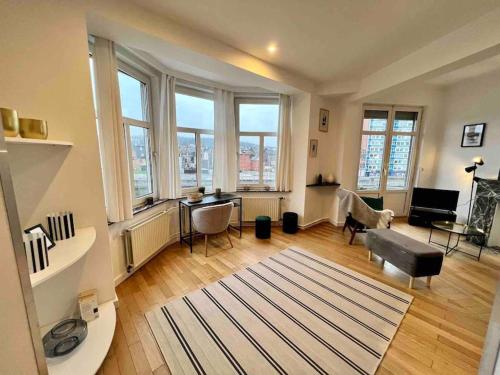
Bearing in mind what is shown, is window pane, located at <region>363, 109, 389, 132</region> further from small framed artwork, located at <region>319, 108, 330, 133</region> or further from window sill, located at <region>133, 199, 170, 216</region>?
window sill, located at <region>133, 199, 170, 216</region>

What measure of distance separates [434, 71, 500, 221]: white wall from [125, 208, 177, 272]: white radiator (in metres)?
5.46

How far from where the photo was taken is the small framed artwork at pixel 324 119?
3.93 metres

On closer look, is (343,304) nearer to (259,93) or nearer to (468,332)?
(468,332)

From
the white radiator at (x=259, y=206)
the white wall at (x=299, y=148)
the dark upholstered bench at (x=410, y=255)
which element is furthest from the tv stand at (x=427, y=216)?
the white radiator at (x=259, y=206)

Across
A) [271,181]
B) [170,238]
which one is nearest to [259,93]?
[271,181]

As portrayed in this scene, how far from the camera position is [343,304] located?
2025 millimetres

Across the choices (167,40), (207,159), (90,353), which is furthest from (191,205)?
(167,40)

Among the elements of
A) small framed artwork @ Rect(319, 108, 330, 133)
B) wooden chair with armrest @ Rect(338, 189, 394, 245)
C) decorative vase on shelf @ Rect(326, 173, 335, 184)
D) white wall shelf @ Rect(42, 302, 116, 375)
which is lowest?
white wall shelf @ Rect(42, 302, 116, 375)

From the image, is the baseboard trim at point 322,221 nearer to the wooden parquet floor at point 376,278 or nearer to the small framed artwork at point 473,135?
the wooden parquet floor at point 376,278

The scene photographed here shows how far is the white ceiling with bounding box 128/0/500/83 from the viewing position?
175 cm

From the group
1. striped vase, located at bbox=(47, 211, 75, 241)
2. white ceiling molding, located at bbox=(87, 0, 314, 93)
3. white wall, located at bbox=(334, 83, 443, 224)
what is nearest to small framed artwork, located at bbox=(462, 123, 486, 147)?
white wall, located at bbox=(334, 83, 443, 224)

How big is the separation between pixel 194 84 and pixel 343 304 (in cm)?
367

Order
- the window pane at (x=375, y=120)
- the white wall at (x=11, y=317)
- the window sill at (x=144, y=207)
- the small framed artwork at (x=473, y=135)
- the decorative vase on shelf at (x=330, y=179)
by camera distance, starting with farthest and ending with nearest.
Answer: the window pane at (x=375, y=120), the decorative vase on shelf at (x=330, y=179), the small framed artwork at (x=473, y=135), the window sill at (x=144, y=207), the white wall at (x=11, y=317)

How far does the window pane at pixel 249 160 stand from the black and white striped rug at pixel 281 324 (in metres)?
2.02
